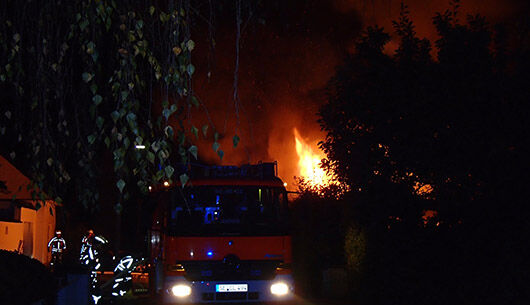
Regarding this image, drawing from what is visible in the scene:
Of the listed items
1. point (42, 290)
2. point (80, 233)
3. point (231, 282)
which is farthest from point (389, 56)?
point (80, 233)

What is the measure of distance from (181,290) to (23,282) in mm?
4677

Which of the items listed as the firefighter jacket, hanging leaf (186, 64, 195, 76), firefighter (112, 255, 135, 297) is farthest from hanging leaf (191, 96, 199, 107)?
the firefighter jacket

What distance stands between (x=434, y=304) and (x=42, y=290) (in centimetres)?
758

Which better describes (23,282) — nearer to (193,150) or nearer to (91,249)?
(193,150)

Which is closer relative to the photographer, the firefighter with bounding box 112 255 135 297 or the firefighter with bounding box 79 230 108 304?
the firefighter with bounding box 112 255 135 297

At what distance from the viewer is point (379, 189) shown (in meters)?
14.8

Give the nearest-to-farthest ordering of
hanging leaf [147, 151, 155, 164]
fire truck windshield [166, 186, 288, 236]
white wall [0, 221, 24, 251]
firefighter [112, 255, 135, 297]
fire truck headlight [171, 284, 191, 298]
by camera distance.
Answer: hanging leaf [147, 151, 155, 164] < fire truck headlight [171, 284, 191, 298] < fire truck windshield [166, 186, 288, 236] < firefighter [112, 255, 135, 297] < white wall [0, 221, 24, 251]

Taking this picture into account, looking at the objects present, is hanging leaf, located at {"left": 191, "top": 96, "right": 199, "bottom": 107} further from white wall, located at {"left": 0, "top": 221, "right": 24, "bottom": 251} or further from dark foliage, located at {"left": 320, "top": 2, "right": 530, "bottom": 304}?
white wall, located at {"left": 0, "top": 221, "right": 24, "bottom": 251}

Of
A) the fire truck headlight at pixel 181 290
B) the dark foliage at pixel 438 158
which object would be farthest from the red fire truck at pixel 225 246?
the dark foliage at pixel 438 158

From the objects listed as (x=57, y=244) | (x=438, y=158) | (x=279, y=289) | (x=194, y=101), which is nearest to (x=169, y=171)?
(x=194, y=101)

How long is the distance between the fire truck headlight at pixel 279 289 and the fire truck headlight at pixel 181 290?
1.52m

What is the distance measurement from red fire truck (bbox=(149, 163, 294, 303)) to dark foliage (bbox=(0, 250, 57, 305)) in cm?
343

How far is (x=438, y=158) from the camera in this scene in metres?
13.2

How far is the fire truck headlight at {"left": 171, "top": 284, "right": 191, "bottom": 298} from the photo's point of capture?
1249 centimetres
